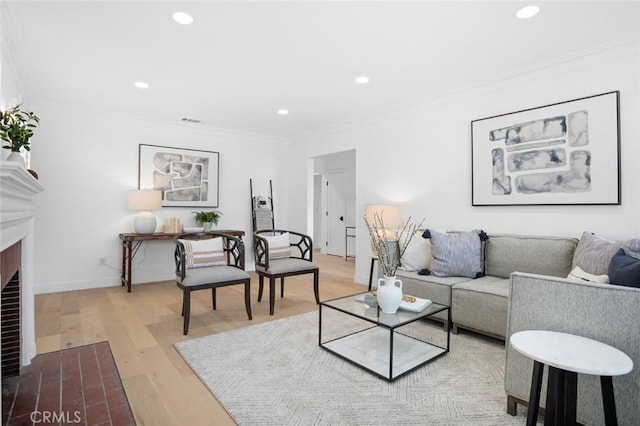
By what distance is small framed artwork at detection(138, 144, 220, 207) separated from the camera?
489 centimetres

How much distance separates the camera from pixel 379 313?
7.68 feet

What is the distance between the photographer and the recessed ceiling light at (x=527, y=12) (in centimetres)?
226

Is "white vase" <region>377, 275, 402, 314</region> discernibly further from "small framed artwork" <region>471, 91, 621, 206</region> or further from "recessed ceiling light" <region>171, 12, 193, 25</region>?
"recessed ceiling light" <region>171, 12, 193, 25</region>

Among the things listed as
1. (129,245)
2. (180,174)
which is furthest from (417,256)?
(180,174)

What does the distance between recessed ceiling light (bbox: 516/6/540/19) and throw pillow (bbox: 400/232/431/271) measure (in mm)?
1979

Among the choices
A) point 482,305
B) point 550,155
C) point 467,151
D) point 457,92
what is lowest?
point 482,305

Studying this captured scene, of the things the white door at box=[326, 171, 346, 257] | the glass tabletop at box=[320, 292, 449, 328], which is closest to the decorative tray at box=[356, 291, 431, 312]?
the glass tabletop at box=[320, 292, 449, 328]

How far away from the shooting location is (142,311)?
3506mm

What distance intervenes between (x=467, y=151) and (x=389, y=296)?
7.15 ft

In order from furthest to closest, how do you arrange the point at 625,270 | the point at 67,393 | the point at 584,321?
the point at 67,393 → the point at 625,270 → the point at 584,321

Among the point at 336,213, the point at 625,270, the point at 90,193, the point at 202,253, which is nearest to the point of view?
the point at 625,270

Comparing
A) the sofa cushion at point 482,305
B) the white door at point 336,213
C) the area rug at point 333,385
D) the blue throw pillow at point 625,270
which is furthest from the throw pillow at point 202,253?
the white door at point 336,213

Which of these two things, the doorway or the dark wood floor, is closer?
the dark wood floor

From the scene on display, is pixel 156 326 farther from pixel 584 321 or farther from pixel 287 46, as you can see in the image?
pixel 584 321
